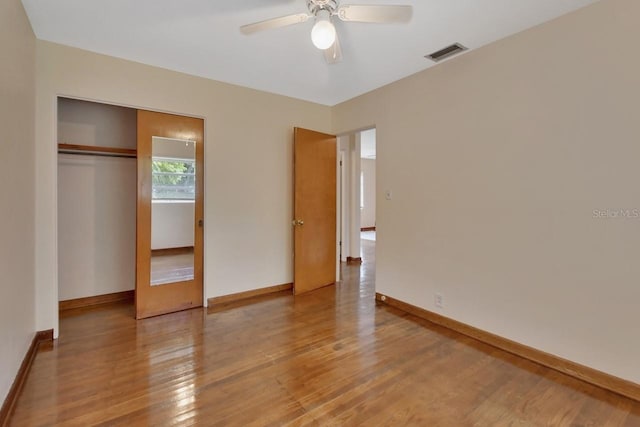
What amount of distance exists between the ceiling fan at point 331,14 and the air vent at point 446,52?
1.06 meters

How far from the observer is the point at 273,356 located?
7.81 ft

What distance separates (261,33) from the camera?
2479 millimetres

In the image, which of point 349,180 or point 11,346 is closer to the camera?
point 11,346

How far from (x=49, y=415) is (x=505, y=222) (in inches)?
132

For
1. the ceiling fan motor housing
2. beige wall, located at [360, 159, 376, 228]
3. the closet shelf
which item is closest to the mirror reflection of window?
the closet shelf

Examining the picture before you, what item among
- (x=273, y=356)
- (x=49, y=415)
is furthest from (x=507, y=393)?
(x=49, y=415)

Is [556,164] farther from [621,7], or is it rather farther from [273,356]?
[273,356]

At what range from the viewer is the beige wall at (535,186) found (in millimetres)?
1971

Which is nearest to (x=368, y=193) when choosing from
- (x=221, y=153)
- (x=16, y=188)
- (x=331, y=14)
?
(x=221, y=153)

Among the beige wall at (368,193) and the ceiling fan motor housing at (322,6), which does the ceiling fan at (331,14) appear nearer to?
the ceiling fan motor housing at (322,6)

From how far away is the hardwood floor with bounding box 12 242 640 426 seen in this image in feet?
5.71

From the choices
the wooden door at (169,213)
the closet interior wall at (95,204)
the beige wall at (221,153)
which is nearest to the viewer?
the beige wall at (221,153)

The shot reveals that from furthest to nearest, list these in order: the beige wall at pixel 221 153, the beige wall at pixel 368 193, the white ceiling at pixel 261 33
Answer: the beige wall at pixel 368 193 < the beige wall at pixel 221 153 < the white ceiling at pixel 261 33

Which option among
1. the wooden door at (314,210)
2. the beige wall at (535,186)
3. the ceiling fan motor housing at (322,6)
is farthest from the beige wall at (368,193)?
the ceiling fan motor housing at (322,6)
